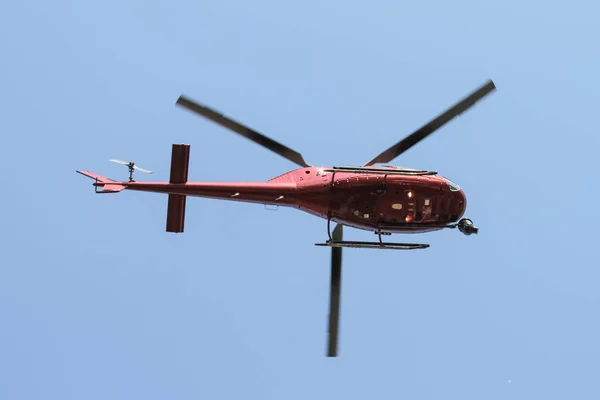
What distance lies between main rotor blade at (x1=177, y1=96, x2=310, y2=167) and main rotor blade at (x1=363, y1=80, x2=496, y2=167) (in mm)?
2101

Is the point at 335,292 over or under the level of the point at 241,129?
under

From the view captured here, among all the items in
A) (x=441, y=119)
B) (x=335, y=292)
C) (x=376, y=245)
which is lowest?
(x=335, y=292)

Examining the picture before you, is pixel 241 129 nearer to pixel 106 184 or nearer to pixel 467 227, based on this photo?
pixel 106 184

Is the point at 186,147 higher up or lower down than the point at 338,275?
higher up

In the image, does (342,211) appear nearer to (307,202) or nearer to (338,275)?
(307,202)

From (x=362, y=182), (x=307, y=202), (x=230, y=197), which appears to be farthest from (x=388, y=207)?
(x=230, y=197)

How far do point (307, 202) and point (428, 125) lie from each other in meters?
3.15

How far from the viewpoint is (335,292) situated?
1781 cm

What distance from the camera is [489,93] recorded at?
16.5 metres

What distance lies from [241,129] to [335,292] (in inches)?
185

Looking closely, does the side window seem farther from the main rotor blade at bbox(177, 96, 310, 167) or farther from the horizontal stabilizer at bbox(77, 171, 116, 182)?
the horizontal stabilizer at bbox(77, 171, 116, 182)

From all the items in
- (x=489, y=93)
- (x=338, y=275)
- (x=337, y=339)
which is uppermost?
(x=489, y=93)

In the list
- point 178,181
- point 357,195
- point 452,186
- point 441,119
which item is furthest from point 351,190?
point 178,181

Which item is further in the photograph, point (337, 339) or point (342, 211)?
point (337, 339)
